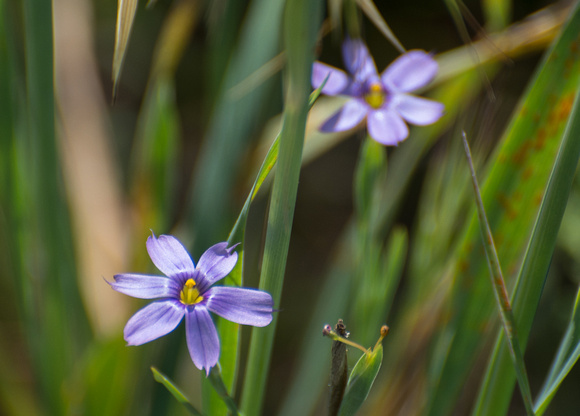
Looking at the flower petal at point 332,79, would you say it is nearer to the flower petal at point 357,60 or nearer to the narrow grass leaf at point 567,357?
the flower petal at point 357,60

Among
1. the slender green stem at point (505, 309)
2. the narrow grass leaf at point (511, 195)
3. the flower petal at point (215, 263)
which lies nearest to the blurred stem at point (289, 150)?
the flower petal at point (215, 263)

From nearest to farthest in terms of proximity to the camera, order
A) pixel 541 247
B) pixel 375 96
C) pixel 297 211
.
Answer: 1. pixel 541 247
2. pixel 375 96
3. pixel 297 211

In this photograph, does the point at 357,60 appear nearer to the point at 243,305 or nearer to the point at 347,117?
the point at 347,117

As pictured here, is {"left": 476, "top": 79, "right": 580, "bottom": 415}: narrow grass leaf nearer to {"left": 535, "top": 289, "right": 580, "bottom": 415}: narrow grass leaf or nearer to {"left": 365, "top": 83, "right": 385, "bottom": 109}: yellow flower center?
{"left": 535, "top": 289, "right": 580, "bottom": 415}: narrow grass leaf

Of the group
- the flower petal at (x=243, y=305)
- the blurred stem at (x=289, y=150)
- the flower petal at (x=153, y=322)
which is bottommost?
the flower petal at (x=153, y=322)

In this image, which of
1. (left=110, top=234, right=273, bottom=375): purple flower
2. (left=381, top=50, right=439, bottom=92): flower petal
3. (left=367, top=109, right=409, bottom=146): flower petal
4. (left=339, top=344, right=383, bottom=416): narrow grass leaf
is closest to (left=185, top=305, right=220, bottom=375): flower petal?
(left=110, top=234, right=273, bottom=375): purple flower

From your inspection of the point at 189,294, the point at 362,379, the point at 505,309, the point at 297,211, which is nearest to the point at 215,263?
the point at 189,294

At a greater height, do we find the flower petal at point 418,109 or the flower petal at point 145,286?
the flower petal at point 418,109

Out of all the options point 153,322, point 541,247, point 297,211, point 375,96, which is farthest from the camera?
point 297,211
